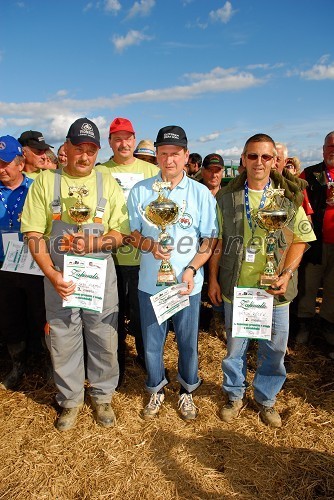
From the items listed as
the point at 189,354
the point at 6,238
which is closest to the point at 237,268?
the point at 189,354

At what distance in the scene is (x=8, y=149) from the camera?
371 cm

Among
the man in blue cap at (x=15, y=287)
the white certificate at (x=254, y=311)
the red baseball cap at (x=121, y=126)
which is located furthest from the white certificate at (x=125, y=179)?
the white certificate at (x=254, y=311)

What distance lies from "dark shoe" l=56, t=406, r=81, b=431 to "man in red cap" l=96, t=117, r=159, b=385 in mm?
730

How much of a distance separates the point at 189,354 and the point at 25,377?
218cm

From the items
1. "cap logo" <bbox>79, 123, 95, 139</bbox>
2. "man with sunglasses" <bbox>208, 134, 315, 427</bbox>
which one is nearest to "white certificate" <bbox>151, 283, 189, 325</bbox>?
"man with sunglasses" <bbox>208, 134, 315, 427</bbox>

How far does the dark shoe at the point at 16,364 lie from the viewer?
4.26m

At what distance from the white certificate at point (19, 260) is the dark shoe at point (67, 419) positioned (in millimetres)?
1373

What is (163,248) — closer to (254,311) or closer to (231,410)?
(254,311)

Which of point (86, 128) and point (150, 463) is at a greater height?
point (86, 128)

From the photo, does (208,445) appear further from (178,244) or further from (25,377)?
(25,377)

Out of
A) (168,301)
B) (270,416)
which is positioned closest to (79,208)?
(168,301)

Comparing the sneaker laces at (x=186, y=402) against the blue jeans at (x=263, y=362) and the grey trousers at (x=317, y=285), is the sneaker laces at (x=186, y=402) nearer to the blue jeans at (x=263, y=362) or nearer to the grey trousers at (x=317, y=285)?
the blue jeans at (x=263, y=362)

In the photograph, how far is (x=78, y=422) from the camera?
141 inches

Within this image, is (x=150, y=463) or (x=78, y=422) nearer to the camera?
(x=150, y=463)
